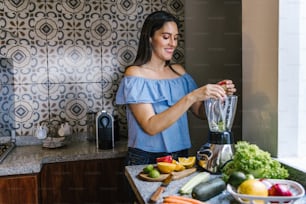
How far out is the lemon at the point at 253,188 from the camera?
1002 mm

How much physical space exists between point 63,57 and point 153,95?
2.95 feet

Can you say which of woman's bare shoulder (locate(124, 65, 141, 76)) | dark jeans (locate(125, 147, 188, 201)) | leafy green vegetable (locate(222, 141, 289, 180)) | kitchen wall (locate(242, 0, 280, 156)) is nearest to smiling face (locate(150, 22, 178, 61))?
woman's bare shoulder (locate(124, 65, 141, 76))

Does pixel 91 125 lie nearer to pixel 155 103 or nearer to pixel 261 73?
pixel 155 103

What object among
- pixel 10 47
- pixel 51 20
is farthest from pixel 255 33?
pixel 10 47

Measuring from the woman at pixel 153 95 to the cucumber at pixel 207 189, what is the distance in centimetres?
44

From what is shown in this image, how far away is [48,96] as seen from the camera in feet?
7.45

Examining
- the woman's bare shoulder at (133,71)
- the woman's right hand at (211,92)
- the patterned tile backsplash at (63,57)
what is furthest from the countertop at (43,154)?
the woman's right hand at (211,92)

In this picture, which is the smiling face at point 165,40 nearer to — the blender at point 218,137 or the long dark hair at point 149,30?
the long dark hair at point 149,30

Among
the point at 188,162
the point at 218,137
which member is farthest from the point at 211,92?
the point at 188,162

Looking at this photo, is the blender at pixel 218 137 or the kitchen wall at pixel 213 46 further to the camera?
the kitchen wall at pixel 213 46

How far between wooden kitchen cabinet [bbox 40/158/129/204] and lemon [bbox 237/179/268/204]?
1.08 meters

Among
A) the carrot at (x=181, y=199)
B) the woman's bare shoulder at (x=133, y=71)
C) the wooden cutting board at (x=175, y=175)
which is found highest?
the woman's bare shoulder at (x=133, y=71)

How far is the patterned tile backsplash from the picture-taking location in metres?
2.21

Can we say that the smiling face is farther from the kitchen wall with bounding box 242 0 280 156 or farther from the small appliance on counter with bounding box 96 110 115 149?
the small appliance on counter with bounding box 96 110 115 149
